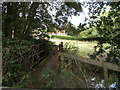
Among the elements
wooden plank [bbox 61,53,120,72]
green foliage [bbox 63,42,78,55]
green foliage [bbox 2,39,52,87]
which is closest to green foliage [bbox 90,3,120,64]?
wooden plank [bbox 61,53,120,72]

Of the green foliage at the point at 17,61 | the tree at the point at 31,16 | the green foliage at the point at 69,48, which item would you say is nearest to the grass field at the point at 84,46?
the green foliage at the point at 69,48

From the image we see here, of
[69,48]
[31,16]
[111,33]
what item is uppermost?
[31,16]

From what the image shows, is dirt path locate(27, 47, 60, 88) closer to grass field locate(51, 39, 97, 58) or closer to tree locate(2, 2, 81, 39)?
grass field locate(51, 39, 97, 58)

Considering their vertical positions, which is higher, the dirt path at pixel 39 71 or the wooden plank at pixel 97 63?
the wooden plank at pixel 97 63

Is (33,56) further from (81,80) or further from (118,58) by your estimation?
(118,58)

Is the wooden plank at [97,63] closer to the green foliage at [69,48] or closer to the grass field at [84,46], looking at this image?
the grass field at [84,46]

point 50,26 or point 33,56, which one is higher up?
point 50,26

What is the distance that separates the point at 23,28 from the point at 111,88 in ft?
7.00

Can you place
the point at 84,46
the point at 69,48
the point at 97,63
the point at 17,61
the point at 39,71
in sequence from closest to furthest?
the point at 97,63, the point at 17,61, the point at 39,71, the point at 84,46, the point at 69,48

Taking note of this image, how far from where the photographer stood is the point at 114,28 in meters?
1.90

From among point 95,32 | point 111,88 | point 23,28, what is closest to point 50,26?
point 23,28

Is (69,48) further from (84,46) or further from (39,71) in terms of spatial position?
(39,71)

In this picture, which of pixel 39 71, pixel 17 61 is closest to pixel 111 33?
pixel 39 71

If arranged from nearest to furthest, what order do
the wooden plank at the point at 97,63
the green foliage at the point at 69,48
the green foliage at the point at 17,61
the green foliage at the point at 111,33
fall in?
the wooden plank at the point at 97,63 < the green foliage at the point at 111,33 < the green foliage at the point at 17,61 < the green foliage at the point at 69,48
